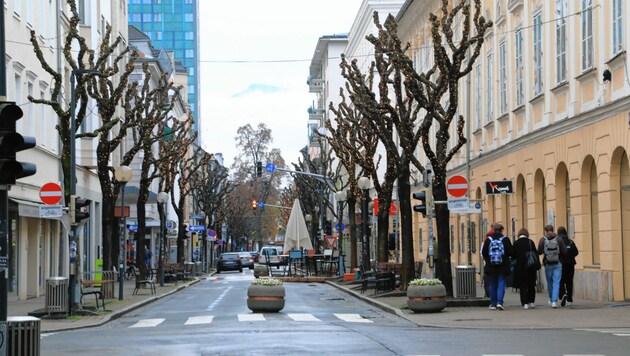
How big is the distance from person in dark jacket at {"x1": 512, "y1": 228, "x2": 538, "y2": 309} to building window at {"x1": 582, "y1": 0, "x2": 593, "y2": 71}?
503 cm

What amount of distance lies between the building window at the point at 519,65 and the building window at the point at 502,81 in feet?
6.17

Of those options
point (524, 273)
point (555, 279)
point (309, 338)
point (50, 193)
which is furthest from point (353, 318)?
point (50, 193)

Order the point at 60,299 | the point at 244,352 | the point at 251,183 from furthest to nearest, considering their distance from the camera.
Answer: the point at 251,183, the point at 60,299, the point at 244,352

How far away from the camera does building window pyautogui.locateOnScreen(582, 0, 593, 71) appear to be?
28.3 m

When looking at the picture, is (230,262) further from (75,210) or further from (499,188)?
(75,210)

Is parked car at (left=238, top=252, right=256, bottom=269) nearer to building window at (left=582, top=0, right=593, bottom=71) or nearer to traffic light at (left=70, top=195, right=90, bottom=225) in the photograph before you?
building window at (left=582, top=0, right=593, bottom=71)

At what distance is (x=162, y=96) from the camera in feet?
144

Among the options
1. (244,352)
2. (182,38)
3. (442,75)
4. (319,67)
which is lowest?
(244,352)

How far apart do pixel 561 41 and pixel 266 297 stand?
10920 millimetres

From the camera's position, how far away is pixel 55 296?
26.2 metres

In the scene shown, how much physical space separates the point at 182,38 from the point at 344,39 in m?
82.1

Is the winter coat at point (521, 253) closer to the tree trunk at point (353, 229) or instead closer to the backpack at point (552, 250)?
the backpack at point (552, 250)

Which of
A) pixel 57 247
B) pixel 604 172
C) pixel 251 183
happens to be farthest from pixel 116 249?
pixel 251 183

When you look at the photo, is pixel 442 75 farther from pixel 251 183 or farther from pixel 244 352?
pixel 251 183
